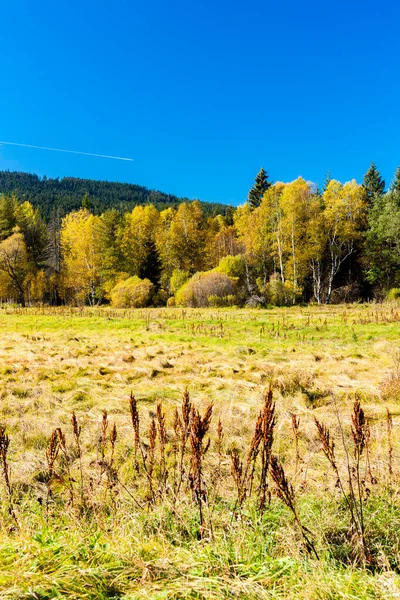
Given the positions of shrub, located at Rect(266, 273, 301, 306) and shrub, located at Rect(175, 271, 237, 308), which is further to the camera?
shrub, located at Rect(266, 273, 301, 306)

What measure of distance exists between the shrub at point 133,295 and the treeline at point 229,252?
0.09 m

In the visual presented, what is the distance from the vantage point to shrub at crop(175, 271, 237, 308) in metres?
28.1

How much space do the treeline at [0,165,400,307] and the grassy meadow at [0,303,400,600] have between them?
68.8 feet

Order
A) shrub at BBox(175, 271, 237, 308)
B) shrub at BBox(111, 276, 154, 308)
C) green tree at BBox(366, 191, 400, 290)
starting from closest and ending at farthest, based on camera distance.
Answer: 1. shrub at BBox(175, 271, 237, 308)
2. green tree at BBox(366, 191, 400, 290)
3. shrub at BBox(111, 276, 154, 308)

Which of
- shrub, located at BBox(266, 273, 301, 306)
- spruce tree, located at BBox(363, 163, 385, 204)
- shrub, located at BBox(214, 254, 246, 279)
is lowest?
shrub, located at BBox(266, 273, 301, 306)

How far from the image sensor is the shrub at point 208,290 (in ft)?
92.2

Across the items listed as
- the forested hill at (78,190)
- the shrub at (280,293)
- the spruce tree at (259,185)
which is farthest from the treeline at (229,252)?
the forested hill at (78,190)

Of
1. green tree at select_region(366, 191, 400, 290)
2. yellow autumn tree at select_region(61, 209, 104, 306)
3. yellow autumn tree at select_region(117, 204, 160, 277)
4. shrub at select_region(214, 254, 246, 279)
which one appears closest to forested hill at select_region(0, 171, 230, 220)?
yellow autumn tree at select_region(61, 209, 104, 306)

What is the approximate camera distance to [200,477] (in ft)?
7.29

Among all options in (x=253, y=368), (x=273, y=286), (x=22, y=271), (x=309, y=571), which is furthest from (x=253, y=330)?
(x=22, y=271)

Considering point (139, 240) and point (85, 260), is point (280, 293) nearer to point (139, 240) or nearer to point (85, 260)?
point (139, 240)

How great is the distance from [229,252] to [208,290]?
12.8 meters

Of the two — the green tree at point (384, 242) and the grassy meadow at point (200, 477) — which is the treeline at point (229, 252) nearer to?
the green tree at point (384, 242)

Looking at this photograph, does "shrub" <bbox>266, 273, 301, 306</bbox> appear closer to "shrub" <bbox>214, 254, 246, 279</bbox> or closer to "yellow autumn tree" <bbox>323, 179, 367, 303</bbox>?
"shrub" <bbox>214, 254, 246, 279</bbox>
